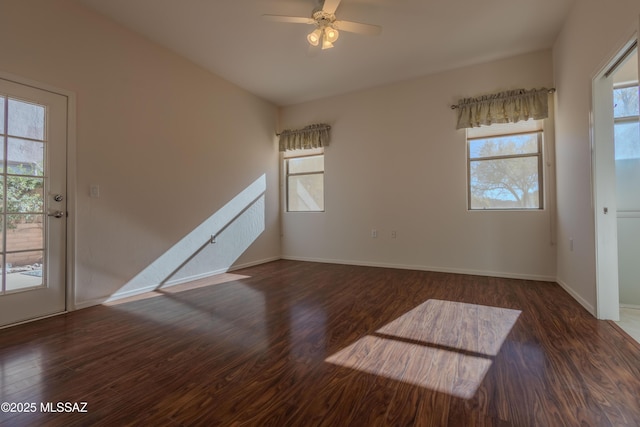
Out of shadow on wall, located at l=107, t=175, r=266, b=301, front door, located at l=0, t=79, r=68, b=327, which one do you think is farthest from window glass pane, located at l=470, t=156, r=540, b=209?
front door, located at l=0, t=79, r=68, b=327

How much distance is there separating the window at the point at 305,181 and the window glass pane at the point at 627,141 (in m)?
3.81

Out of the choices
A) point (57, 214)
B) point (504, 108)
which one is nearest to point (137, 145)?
point (57, 214)

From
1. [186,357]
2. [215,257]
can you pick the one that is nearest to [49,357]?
[186,357]

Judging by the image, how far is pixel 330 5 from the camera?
258cm

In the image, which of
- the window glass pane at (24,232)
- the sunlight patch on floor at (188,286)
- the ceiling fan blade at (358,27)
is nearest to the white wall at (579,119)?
the ceiling fan blade at (358,27)

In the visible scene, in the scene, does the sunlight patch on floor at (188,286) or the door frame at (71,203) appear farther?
the sunlight patch on floor at (188,286)

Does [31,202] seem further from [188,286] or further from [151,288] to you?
[188,286]

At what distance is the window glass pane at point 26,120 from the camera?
7.92ft

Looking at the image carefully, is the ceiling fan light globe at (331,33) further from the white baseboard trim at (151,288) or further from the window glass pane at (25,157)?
the white baseboard trim at (151,288)

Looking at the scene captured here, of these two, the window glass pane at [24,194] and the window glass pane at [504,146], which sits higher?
the window glass pane at [504,146]

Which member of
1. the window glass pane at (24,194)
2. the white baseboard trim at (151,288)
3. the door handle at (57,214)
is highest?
the window glass pane at (24,194)

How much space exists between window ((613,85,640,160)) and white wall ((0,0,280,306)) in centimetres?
472

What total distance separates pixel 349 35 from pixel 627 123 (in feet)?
10.2

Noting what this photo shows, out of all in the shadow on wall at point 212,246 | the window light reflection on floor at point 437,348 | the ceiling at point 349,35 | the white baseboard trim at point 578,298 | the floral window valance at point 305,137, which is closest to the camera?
the window light reflection on floor at point 437,348
